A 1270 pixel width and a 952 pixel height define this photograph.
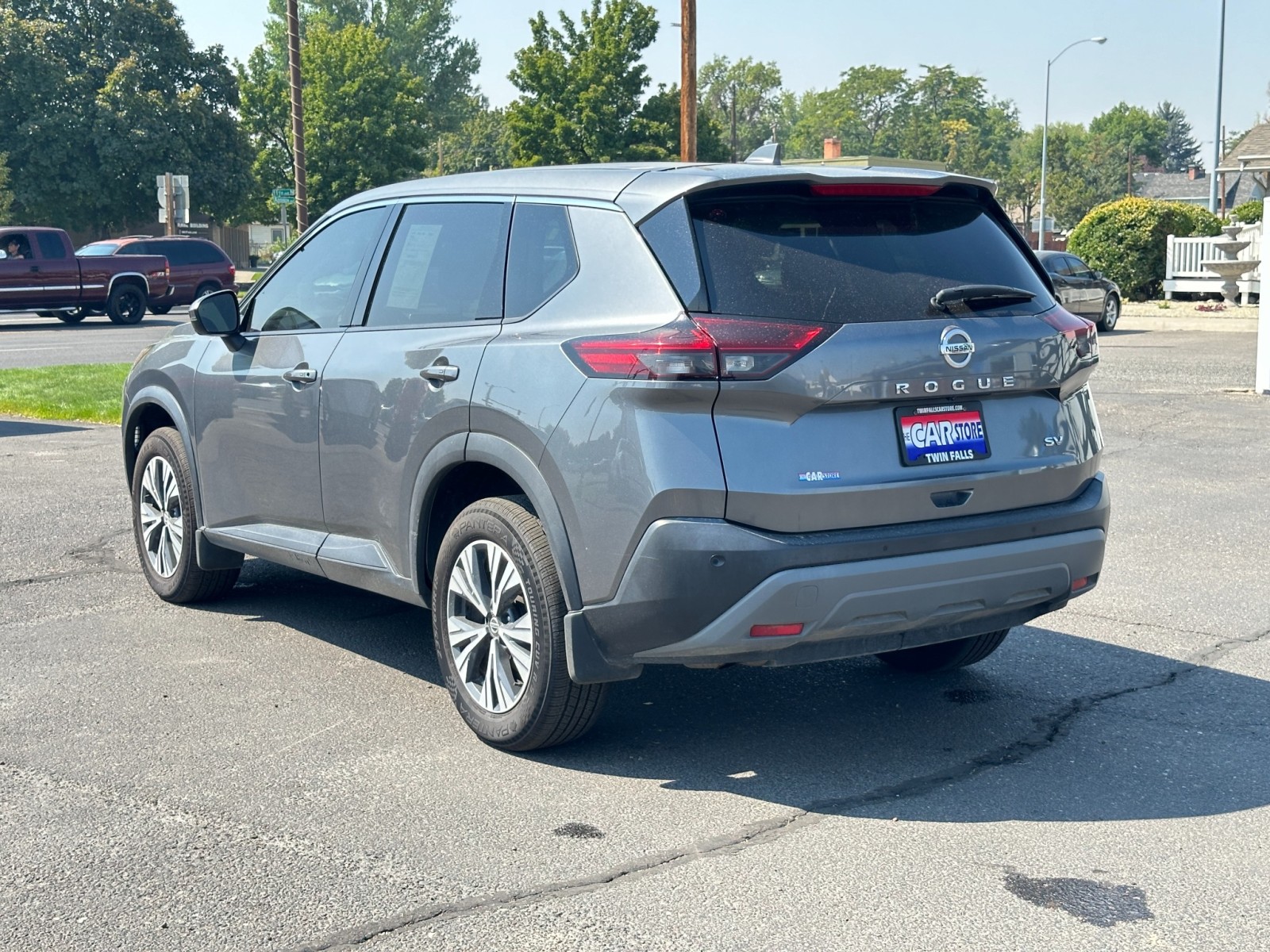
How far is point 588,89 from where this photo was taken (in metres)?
66.9

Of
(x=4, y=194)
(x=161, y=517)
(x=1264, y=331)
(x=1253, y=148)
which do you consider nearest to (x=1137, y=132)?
(x=1253, y=148)

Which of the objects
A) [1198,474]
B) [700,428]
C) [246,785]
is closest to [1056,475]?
[700,428]

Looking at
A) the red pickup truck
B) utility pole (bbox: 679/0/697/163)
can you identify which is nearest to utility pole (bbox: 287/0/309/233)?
utility pole (bbox: 679/0/697/163)

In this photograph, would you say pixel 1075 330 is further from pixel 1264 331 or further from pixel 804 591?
pixel 1264 331

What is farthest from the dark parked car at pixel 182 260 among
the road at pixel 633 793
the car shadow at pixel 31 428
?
the road at pixel 633 793

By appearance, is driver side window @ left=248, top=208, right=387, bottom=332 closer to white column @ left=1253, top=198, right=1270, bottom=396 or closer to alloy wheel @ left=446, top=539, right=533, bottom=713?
alloy wheel @ left=446, top=539, right=533, bottom=713

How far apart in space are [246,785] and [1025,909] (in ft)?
7.60

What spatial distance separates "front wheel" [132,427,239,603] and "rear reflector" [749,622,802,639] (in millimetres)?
3289

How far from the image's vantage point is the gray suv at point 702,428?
4223mm

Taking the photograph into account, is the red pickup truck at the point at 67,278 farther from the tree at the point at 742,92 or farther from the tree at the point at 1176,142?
the tree at the point at 1176,142

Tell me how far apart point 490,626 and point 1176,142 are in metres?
208

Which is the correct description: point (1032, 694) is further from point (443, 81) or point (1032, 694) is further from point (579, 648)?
point (443, 81)

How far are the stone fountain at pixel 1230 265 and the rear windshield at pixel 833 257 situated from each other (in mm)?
28914

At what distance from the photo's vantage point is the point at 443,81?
391ft
